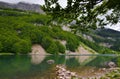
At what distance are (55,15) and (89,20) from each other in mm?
1823

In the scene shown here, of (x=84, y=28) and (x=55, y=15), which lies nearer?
(x=55, y=15)

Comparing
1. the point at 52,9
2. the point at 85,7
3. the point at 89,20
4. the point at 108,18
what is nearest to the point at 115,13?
the point at 108,18

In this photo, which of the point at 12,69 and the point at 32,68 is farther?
the point at 32,68

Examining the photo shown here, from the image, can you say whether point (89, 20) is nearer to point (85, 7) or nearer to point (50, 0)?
point (85, 7)

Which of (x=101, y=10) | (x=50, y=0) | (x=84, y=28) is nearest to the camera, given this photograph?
(x=50, y=0)

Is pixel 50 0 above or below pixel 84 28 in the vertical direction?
above

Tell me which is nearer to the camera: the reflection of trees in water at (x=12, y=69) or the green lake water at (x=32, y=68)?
the green lake water at (x=32, y=68)

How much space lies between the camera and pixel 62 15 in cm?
1281

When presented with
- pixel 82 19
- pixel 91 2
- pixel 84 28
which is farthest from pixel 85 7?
pixel 84 28

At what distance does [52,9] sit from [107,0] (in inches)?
95.1

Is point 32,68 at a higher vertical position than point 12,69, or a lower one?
lower

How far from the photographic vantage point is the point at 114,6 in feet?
41.8

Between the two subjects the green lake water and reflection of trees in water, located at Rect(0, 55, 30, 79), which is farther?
reflection of trees in water, located at Rect(0, 55, 30, 79)

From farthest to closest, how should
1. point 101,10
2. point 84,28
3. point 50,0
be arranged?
1. point 84,28
2. point 101,10
3. point 50,0
